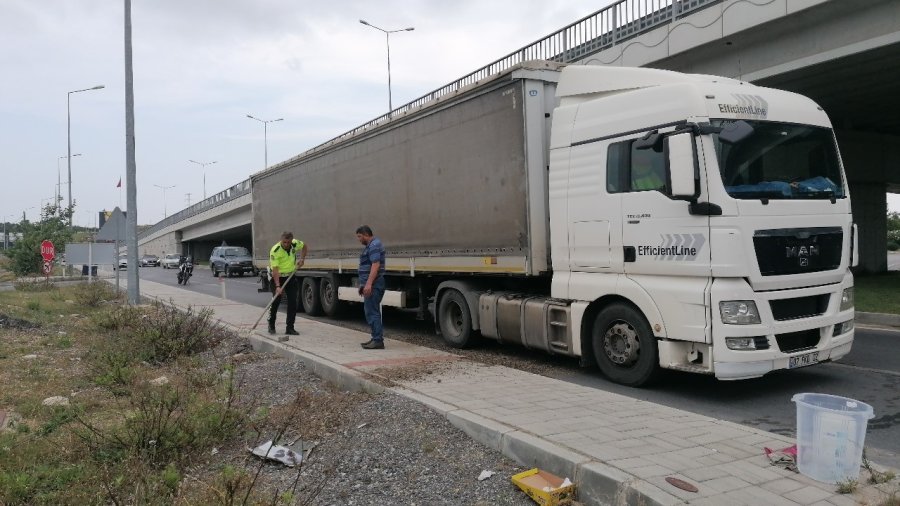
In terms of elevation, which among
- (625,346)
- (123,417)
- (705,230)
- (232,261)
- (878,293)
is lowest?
(123,417)

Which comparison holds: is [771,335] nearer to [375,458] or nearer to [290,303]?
[375,458]

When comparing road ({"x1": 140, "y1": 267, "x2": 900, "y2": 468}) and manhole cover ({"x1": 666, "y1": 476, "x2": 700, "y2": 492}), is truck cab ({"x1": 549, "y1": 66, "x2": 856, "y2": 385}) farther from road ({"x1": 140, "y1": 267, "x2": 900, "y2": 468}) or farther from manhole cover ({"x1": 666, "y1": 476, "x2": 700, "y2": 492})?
manhole cover ({"x1": 666, "y1": 476, "x2": 700, "y2": 492})

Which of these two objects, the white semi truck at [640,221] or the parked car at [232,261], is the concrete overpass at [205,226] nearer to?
the parked car at [232,261]

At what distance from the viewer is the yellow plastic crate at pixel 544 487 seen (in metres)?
3.66

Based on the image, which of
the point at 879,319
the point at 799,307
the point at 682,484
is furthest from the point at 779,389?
the point at 879,319

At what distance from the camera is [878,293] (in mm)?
14719

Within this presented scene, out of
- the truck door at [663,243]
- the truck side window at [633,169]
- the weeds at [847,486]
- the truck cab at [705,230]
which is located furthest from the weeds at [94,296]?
the weeds at [847,486]

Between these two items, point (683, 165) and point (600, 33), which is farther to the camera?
point (600, 33)

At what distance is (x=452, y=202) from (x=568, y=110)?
2341 mm

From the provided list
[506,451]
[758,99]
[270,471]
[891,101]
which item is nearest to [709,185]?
[758,99]

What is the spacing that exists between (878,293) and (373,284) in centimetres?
1200

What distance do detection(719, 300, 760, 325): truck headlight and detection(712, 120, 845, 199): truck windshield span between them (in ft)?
3.09

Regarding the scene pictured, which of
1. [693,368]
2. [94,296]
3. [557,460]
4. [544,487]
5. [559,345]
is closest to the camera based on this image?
[544,487]

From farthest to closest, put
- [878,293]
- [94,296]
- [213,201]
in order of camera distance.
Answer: [213,201], [94,296], [878,293]
